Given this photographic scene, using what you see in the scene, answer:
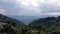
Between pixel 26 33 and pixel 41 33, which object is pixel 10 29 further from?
pixel 41 33

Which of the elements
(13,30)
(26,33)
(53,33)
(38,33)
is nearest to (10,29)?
→ (13,30)

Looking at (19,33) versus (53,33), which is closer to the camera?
(19,33)

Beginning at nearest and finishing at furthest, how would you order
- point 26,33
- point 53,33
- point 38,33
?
1. point 26,33
2. point 38,33
3. point 53,33

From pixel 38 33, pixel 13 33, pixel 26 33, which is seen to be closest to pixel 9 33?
pixel 13 33

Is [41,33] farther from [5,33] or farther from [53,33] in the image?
[5,33]

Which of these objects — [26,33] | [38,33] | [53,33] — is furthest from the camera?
[53,33]

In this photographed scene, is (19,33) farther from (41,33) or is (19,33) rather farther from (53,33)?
(53,33)

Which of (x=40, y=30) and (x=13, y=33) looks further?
(x=40, y=30)
